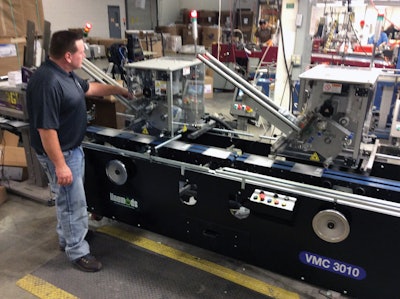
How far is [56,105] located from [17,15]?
121 inches

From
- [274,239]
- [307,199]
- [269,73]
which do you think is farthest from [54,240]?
[269,73]

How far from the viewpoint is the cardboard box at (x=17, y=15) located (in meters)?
4.09

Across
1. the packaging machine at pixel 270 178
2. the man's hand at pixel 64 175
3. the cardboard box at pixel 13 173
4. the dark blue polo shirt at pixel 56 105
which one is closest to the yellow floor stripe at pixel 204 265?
the packaging machine at pixel 270 178

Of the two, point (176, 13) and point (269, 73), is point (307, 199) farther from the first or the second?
point (176, 13)

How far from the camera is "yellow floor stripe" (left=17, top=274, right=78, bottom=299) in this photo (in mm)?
2074

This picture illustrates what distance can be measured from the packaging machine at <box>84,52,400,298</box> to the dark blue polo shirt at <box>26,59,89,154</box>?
0.33m

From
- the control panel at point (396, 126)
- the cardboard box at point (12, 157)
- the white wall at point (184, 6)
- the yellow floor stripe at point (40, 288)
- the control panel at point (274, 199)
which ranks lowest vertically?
the yellow floor stripe at point (40, 288)

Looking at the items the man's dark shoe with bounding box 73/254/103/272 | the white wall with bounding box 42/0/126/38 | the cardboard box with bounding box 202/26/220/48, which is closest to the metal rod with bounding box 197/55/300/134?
the man's dark shoe with bounding box 73/254/103/272

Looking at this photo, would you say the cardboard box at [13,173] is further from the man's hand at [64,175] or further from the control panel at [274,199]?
the control panel at [274,199]

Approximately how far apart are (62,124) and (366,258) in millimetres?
1743

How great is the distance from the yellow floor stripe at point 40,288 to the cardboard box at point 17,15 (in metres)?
3.02

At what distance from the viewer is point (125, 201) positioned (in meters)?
2.41

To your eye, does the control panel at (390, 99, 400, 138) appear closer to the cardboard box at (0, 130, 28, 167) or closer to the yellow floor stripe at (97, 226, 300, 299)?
the yellow floor stripe at (97, 226, 300, 299)

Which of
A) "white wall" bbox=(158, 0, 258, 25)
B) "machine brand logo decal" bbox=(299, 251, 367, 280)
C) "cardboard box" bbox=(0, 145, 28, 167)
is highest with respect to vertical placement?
"white wall" bbox=(158, 0, 258, 25)
